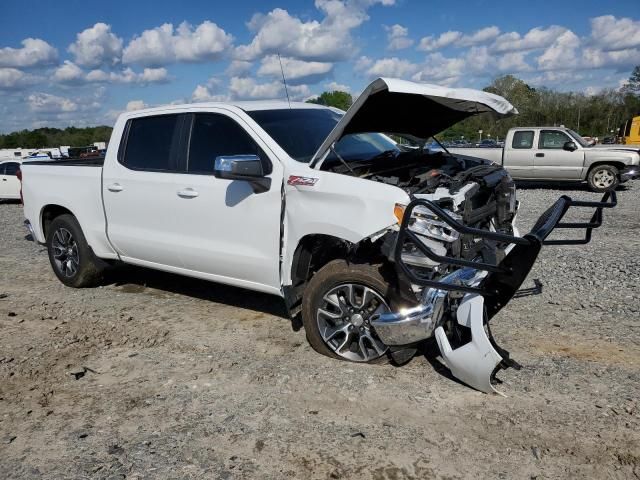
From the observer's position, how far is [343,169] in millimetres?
4285

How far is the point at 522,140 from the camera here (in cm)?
1573

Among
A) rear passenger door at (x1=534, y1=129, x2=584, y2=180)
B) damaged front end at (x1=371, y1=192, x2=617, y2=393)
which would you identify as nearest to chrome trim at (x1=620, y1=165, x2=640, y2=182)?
rear passenger door at (x1=534, y1=129, x2=584, y2=180)

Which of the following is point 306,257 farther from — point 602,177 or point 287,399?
point 602,177

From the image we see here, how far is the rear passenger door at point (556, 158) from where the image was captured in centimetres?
1491

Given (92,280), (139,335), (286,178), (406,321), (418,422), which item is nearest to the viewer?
(418,422)

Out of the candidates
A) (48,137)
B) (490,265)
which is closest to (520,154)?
(490,265)

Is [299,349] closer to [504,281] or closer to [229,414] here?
[229,414]

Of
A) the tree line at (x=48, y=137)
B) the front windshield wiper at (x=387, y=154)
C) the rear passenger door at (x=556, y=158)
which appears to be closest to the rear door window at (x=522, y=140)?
the rear passenger door at (x=556, y=158)

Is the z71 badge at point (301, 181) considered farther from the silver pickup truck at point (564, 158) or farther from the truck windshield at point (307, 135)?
the silver pickup truck at point (564, 158)

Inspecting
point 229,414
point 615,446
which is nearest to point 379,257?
point 229,414

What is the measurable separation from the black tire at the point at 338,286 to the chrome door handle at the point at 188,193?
140 cm

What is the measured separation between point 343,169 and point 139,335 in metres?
2.39

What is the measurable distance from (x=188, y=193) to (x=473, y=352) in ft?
9.07

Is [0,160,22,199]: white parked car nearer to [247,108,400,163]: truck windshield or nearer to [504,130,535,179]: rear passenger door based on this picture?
[504,130,535,179]: rear passenger door
